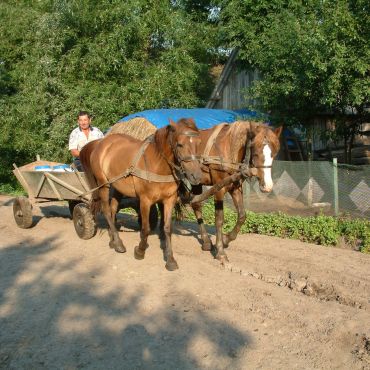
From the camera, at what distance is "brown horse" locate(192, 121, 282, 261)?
6.23 m

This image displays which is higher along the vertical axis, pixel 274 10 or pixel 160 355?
pixel 274 10

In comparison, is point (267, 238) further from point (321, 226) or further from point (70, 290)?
point (70, 290)

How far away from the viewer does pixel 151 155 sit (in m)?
6.55

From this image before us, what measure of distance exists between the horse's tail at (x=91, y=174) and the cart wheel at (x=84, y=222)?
4.3 inches

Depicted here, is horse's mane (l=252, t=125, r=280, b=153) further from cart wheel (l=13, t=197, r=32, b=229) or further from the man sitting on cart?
cart wheel (l=13, t=197, r=32, b=229)

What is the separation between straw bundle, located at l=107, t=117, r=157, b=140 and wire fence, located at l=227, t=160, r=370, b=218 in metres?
3.40

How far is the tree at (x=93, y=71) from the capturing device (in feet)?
51.2

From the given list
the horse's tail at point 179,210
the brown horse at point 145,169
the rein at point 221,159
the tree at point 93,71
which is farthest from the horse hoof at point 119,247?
the tree at point 93,71

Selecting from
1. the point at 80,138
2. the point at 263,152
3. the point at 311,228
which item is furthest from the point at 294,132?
the point at 263,152

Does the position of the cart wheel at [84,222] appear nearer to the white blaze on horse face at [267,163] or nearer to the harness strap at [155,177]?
the harness strap at [155,177]

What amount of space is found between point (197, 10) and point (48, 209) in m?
15.9

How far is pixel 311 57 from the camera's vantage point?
10125 millimetres

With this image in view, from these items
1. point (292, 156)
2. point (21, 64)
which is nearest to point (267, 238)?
point (292, 156)

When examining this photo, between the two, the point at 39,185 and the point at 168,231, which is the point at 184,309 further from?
the point at 39,185
